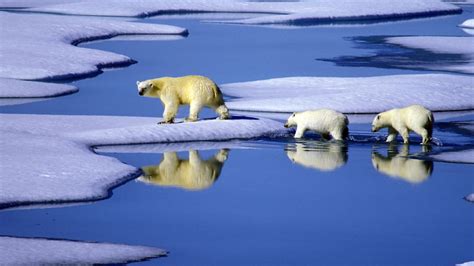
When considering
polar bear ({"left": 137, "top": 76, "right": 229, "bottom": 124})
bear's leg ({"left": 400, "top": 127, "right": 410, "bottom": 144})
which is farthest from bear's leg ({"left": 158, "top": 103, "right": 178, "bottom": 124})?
bear's leg ({"left": 400, "top": 127, "right": 410, "bottom": 144})

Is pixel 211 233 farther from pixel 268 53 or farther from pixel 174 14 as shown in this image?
pixel 174 14

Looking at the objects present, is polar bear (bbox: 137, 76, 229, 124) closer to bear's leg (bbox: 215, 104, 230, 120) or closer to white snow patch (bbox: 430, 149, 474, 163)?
bear's leg (bbox: 215, 104, 230, 120)

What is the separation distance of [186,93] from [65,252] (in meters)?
4.46

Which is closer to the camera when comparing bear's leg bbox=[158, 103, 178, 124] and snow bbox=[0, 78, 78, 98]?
bear's leg bbox=[158, 103, 178, 124]

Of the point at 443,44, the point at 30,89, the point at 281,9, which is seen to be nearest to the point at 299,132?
the point at 30,89

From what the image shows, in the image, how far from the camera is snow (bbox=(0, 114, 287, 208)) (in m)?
7.94

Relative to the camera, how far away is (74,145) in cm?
968

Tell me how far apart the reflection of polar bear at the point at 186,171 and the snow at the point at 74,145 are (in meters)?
0.22

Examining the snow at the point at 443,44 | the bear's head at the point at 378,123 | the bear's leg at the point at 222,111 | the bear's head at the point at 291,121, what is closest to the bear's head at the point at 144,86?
the bear's leg at the point at 222,111

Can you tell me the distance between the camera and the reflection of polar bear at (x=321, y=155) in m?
9.53

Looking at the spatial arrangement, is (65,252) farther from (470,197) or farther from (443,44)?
(443,44)

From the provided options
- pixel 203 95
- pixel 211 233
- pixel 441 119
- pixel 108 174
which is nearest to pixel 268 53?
pixel 441 119

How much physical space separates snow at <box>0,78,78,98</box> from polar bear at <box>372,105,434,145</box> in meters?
4.35

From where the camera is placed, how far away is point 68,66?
15.8 m
